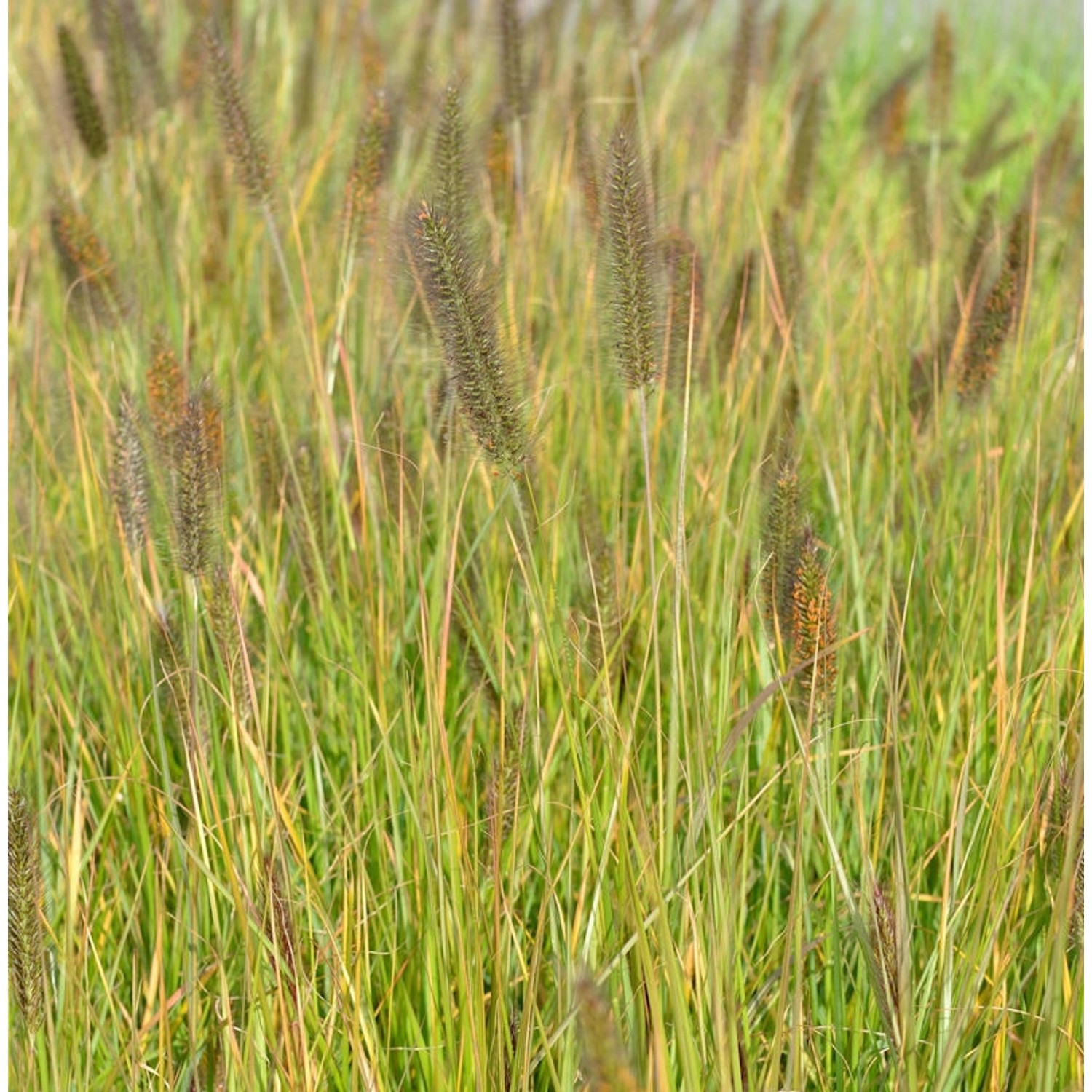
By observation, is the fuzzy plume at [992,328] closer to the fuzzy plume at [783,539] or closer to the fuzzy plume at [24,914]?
the fuzzy plume at [783,539]

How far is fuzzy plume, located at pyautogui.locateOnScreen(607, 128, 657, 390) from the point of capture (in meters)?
1.21

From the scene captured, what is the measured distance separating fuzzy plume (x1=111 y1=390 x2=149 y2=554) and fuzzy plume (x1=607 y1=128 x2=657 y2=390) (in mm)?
580

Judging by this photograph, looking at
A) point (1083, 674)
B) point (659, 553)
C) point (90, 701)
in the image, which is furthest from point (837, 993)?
point (90, 701)

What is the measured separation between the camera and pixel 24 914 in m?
1.17

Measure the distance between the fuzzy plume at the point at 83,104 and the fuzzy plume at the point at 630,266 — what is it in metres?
1.31

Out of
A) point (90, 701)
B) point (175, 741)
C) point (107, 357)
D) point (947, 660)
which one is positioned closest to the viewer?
point (175, 741)

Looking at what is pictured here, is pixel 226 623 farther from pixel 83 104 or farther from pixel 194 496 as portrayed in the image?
pixel 83 104

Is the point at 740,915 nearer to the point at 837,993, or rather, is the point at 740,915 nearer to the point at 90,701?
the point at 837,993

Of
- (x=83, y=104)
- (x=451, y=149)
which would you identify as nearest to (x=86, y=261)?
(x=83, y=104)

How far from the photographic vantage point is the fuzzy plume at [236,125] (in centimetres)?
186

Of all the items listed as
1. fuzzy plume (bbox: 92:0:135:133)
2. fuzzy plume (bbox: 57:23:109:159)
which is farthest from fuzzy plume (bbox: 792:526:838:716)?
fuzzy plume (bbox: 92:0:135:133)

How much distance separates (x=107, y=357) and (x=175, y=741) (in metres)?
1.03

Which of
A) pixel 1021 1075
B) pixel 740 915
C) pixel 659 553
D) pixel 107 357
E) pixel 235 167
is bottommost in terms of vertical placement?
pixel 1021 1075

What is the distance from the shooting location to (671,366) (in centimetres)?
181
